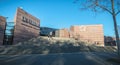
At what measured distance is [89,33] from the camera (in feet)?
205

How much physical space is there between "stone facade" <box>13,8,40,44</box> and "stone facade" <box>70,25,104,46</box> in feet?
70.5

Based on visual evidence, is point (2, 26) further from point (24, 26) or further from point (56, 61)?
point (56, 61)

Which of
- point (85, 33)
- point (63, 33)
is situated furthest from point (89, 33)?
point (63, 33)

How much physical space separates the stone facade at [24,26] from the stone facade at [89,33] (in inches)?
846

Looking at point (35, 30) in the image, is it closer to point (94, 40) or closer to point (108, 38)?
point (94, 40)

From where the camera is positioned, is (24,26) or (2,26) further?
(24,26)

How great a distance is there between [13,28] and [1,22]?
146 inches

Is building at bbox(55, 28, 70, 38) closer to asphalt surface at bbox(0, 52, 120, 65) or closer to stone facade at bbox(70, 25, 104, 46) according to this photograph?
stone facade at bbox(70, 25, 104, 46)

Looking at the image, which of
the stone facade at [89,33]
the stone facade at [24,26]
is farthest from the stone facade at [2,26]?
the stone facade at [89,33]

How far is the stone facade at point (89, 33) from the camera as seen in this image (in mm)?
60969

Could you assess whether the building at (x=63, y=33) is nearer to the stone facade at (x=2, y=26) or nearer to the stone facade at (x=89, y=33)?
the stone facade at (x=89, y=33)

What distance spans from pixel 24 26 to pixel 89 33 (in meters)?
33.0

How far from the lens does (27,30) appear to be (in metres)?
42.3

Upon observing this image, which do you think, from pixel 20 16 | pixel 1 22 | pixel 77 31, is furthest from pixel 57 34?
pixel 1 22
